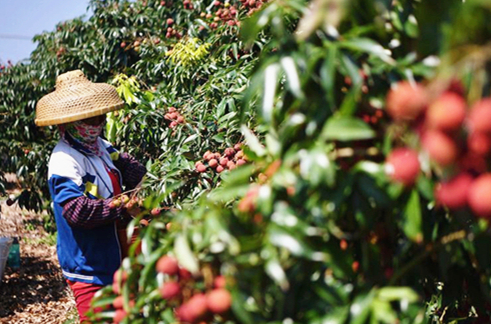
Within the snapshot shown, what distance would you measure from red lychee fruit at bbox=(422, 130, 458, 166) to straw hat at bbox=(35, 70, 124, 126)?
2.05m

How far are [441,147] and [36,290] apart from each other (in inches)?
193

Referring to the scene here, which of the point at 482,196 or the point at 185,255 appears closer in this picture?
the point at 482,196

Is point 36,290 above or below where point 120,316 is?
below

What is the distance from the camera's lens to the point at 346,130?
2.58ft

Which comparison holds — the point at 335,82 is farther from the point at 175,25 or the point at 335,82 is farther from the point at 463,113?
the point at 175,25

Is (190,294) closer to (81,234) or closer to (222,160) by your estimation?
(222,160)

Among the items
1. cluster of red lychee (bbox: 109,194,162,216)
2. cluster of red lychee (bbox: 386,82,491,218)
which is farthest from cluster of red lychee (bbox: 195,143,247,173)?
cluster of red lychee (bbox: 386,82,491,218)

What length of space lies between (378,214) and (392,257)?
12 cm

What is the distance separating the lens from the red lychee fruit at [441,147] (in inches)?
25.1

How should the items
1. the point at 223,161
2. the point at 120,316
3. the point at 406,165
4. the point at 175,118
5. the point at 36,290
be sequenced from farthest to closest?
the point at 36,290
the point at 175,118
the point at 223,161
the point at 120,316
the point at 406,165

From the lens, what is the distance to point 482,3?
2.19 ft

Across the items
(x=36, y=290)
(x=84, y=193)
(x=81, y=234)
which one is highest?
(x=84, y=193)

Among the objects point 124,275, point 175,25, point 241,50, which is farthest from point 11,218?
point 124,275

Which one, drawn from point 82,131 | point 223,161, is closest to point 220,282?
point 223,161
